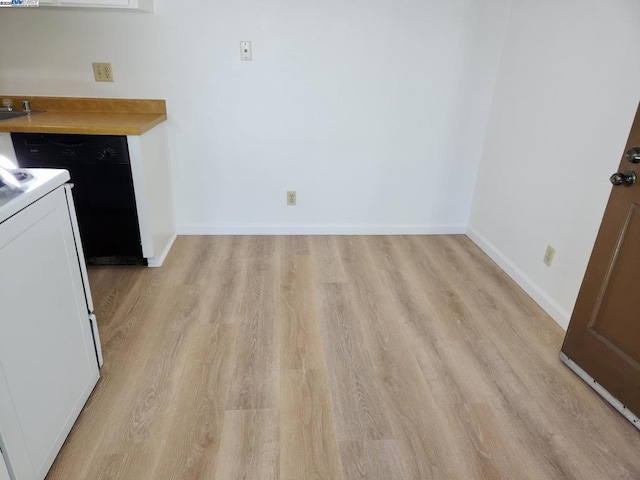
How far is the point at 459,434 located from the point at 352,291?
1.09m

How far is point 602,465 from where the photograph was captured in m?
1.52

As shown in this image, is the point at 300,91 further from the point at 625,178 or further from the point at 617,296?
the point at 617,296

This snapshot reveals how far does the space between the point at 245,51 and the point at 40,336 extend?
2.18m

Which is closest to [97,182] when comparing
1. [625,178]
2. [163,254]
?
[163,254]

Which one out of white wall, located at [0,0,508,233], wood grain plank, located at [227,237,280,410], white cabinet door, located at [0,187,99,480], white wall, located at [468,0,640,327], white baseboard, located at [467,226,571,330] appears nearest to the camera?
white cabinet door, located at [0,187,99,480]

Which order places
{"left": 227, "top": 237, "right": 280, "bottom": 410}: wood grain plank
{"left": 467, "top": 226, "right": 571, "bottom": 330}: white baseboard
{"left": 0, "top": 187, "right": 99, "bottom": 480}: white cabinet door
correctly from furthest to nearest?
{"left": 467, "top": 226, "right": 571, "bottom": 330}: white baseboard → {"left": 227, "top": 237, "right": 280, "bottom": 410}: wood grain plank → {"left": 0, "top": 187, "right": 99, "bottom": 480}: white cabinet door

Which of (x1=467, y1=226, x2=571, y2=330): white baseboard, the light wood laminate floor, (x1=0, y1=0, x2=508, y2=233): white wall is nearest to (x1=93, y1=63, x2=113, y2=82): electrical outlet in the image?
(x1=0, y1=0, x2=508, y2=233): white wall

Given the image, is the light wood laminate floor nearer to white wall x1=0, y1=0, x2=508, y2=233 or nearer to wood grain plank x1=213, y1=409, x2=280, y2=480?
wood grain plank x1=213, y1=409, x2=280, y2=480

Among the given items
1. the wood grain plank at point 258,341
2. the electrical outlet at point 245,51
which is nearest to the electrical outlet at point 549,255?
the wood grain plank at point 258,341

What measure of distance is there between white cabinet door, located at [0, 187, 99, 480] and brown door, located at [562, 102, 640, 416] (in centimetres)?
209

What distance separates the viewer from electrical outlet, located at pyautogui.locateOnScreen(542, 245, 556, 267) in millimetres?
2412

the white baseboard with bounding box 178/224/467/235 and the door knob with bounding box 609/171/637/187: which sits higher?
the door knob with bounding box 609/171/637/187

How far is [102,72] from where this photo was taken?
2775mm

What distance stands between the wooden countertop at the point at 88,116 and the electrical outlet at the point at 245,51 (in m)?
0.62
